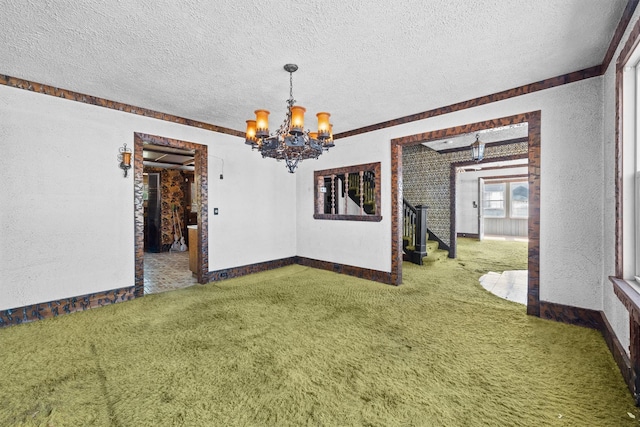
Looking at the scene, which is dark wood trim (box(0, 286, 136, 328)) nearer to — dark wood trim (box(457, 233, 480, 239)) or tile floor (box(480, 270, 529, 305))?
tile floor (box(480, 270, 529, 305))

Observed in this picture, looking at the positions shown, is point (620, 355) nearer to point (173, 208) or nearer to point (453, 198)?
point (453, 198)

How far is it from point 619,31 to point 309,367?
3.58 meters

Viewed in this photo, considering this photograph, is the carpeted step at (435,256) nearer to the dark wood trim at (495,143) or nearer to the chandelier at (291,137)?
the dark wood trim at (495,143)

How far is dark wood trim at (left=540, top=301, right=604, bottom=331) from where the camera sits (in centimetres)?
273

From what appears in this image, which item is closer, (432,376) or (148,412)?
(148,412)

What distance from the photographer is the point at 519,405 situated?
5.53 feet

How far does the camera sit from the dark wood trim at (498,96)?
2.83 metres

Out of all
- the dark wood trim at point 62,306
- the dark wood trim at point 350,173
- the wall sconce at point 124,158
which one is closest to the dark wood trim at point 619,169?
the dark wood trim at point 350,173

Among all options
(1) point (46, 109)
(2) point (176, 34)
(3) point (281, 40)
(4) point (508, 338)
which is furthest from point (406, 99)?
(1) point (46, 109)

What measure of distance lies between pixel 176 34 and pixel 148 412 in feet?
8.99

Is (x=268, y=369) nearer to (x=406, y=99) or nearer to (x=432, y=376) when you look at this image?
(x=432, y=376)

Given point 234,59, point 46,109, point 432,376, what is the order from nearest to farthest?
point 432,376, point 234,59, point 46,109

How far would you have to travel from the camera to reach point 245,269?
5.04 meters

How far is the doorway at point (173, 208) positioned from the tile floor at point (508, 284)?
15.1 ft
